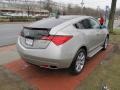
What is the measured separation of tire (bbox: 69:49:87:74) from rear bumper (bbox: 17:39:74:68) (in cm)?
26

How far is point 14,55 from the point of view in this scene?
23.7 feet

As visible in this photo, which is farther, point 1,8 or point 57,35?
point 1,8

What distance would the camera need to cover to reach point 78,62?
5254 millimetres

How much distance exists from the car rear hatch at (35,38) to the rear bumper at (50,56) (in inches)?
4.3

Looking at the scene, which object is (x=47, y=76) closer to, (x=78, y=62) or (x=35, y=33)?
(x=78, y=62)

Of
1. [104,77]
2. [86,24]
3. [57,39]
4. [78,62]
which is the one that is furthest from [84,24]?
[104,77]

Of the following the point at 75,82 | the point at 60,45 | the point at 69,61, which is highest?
the point at 60,45

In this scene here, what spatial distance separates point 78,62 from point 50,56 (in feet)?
3.57

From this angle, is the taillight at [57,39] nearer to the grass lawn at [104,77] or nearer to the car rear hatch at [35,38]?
the car rear hatch at [35,38]

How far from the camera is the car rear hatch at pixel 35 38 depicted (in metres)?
4.56

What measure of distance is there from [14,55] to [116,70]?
3.74 meters

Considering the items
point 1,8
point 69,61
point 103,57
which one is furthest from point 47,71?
point 1,8

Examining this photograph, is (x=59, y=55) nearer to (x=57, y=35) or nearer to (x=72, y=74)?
(x=57, y=35)

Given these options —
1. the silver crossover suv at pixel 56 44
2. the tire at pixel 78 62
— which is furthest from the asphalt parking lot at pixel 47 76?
the silver crossover suv at pixel 56 44
